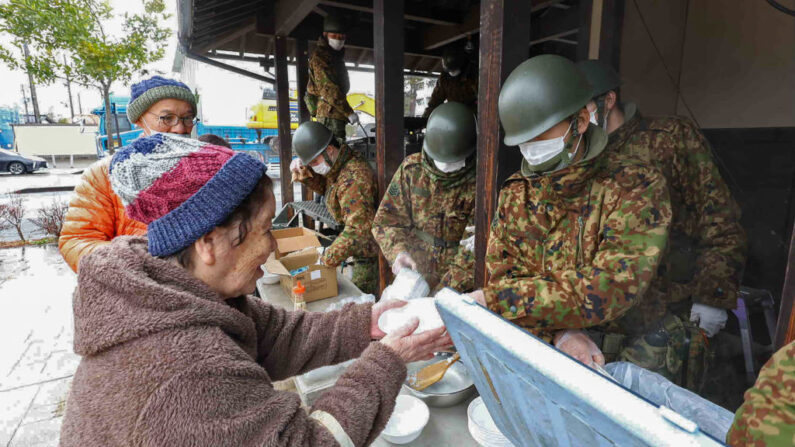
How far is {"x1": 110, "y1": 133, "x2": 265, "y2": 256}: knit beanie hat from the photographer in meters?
1.05

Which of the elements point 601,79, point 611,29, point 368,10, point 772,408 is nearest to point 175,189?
point 772,408

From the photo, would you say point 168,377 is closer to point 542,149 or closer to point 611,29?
point 542,149

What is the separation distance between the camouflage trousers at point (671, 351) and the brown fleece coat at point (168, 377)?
139cm

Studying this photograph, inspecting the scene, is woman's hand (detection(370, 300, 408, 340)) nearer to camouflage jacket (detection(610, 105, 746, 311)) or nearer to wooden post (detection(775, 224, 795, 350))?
wooden post (detection(775, 224, 795, 350))

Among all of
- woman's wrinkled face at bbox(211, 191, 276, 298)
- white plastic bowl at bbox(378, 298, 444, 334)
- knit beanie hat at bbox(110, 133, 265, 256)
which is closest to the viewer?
knit beanie hat at bbox(110, 133, 265, 256)

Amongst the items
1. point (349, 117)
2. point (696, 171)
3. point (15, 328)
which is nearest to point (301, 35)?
point (349, 117)

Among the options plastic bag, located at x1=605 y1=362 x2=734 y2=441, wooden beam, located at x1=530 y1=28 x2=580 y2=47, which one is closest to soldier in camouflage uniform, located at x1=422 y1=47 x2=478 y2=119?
wooden beam, located at x1=530 y1=28 x2=580 y2=47

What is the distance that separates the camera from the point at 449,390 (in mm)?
1743

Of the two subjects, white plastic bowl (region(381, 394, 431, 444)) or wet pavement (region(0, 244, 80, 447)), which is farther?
wet pavement (region(0, 244, 80, 447))

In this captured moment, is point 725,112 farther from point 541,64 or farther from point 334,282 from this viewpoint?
point 334,282

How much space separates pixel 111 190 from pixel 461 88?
5.14 metres

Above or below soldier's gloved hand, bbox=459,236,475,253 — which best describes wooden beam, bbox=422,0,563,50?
above

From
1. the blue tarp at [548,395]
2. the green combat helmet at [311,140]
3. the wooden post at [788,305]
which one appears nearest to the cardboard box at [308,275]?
the green combat helmet at [311,140]

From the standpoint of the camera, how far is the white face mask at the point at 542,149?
1797 mm
